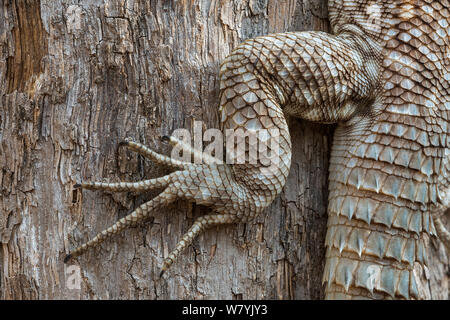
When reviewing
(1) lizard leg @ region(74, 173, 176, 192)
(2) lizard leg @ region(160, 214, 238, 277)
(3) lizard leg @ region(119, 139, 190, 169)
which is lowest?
(2) lizard leg @ region(160, 214, 238, 277)

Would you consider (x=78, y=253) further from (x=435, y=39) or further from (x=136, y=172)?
(x=435, y=39)

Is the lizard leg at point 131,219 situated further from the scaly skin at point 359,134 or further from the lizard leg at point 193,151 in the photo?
the lizard leg at point 193,151

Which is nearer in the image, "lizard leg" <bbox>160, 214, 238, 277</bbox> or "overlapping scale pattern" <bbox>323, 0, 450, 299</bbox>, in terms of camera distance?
"lizard leg" <bbox>160, 214, 238, 277</bbox>

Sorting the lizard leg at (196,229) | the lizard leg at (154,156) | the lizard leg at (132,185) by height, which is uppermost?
the lizard leg at (154,156)

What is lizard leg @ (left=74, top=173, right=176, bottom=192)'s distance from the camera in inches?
82.7

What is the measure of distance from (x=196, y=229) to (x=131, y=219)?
294 millimetres

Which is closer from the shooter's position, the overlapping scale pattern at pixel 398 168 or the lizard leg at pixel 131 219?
the lizard leg at pixel 131 219

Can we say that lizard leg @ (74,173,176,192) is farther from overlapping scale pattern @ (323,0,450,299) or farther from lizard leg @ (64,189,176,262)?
overlapping scale pattern @ (323,0,450,299)

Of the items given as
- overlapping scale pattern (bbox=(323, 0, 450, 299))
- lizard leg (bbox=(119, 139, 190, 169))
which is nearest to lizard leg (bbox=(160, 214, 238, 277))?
lizard leg (bbox=(119, 139, 190, 169))

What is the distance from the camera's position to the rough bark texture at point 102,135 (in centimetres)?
216

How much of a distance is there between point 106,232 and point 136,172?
0.31m

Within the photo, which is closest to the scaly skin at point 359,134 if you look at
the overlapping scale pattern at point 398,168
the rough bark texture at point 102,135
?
the overlapping scale pattern at point 398,168

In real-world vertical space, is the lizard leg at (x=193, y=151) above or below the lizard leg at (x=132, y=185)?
above

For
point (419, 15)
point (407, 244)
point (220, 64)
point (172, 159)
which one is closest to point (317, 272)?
point (407, 244)
